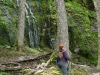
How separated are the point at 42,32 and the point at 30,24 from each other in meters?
1.35

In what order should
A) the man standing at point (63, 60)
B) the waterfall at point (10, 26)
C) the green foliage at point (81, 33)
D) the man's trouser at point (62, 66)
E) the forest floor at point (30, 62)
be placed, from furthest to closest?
the green foliage at point (81, 33) < the waterfall at point (10, 26) < the forest floor at point (30, 62) < the man's trouser at point (62, 66) < the man standing at point (63, 60)

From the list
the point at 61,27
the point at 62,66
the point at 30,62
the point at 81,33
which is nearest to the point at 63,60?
the point at 62,66

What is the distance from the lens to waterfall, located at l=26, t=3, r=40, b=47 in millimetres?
20406

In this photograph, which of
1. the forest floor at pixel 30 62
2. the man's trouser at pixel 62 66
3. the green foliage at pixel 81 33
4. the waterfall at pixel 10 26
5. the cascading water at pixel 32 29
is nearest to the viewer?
the man's trouser at pixel 62 66

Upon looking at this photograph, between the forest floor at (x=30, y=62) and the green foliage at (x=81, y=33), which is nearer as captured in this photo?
the forest floor at (x=30, y=62)

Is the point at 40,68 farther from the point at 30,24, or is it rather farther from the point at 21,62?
the point at 30,24

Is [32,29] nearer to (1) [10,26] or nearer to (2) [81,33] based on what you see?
(1) [10,26]

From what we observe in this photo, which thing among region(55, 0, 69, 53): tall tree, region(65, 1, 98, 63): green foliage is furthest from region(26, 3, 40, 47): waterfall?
region(55, 0, 69, 53): tall tree

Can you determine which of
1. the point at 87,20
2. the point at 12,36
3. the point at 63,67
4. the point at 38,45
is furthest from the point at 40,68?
the point at 87,20

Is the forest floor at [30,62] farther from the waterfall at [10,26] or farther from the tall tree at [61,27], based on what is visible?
the waterfall at [10,26]

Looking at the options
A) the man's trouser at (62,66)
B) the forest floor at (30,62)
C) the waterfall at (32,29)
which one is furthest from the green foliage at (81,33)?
the man's trouser at (62,66)

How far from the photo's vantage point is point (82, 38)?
21.0 metres

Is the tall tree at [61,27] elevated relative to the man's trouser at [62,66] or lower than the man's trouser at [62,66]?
elevated

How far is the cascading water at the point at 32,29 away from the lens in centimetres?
2038
